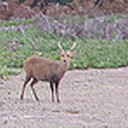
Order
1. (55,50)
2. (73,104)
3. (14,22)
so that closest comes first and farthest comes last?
(73,104)
(55,50)
(14,22)

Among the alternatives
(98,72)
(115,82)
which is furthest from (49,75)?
(98,72)

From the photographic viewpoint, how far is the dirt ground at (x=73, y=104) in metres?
10.9

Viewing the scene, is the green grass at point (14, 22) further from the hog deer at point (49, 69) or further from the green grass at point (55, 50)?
the hog deer at point (49, 69)

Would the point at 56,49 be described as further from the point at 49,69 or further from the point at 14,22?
the point at 49,69

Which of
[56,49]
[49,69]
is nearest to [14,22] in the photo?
[56,49]

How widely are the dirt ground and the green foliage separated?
135 cm

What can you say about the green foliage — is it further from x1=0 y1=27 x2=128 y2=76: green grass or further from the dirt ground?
the dirt ground

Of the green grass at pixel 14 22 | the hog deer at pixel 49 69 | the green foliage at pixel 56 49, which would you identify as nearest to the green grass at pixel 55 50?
the green foliage at pixel 56 49

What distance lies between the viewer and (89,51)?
62.0 feet

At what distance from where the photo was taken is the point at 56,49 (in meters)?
19.0

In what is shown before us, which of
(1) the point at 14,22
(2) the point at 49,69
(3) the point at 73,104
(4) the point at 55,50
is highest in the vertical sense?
(1) the point at 14,22

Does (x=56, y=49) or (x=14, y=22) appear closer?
(x=56, y=49)

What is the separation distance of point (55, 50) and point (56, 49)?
46mm

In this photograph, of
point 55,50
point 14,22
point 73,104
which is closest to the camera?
point 73,104
